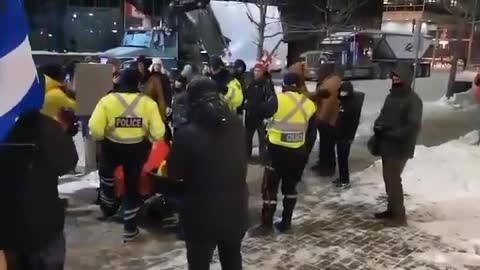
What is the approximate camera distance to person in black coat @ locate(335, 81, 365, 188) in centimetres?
912

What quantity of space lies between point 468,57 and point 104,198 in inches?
1220

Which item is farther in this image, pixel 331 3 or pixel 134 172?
pixel 331 3

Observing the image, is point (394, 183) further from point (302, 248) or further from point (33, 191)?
point (33, 191)

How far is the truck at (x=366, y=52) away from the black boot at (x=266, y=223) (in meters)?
22.5

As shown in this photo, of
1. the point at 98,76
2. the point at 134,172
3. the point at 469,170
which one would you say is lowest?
the point at 469,170

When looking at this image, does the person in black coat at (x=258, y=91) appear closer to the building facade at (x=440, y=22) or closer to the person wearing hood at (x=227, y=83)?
the person wearing hood at (x=227, y=83)

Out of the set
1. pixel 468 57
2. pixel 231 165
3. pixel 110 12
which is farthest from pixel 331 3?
pixel 231 165

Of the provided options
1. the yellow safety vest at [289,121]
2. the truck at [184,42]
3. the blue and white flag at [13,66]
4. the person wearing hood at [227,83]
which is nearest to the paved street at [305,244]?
the yellow safety vest at [289,121]

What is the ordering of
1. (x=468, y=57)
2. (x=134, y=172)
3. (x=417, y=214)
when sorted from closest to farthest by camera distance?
(x=134, y=172)
(x=417, y=214)
(x=468, y=57)

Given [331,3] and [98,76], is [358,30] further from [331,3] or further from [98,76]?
[98,76]

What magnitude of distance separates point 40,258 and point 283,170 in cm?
365

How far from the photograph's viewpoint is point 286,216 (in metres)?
6.77

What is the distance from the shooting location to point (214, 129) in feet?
12.9

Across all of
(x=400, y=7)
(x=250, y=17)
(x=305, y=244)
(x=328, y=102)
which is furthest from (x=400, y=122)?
(x=400, y=7)
